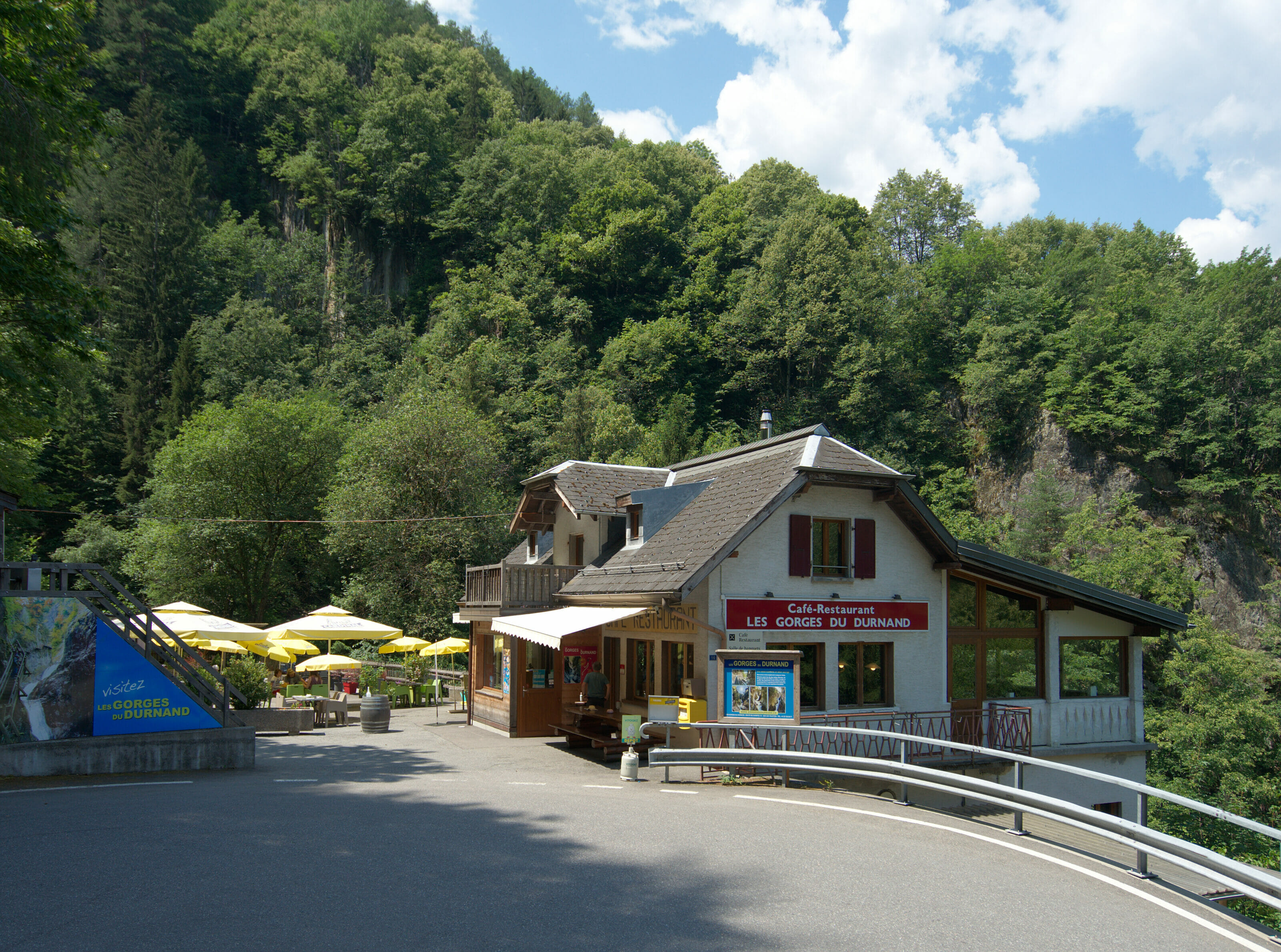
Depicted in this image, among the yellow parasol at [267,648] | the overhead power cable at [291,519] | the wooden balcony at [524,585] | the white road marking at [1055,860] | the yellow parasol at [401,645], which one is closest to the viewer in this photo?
the white road marking at [1055,860]

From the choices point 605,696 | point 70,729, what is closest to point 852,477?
point 605,696

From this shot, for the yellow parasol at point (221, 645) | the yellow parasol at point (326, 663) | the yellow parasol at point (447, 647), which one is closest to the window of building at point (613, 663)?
the yellow parasol at point (447, 647)

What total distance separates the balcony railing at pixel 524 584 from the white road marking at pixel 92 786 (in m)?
9.30

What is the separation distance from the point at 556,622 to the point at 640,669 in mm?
2935

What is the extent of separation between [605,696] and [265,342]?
153ft

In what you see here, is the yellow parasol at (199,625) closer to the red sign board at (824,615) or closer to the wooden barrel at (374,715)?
the wooden barrel at (374,715)

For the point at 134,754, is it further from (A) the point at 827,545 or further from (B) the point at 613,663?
(A) the point at 827,545

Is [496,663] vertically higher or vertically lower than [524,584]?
lower

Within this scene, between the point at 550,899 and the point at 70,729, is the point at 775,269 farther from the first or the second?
the point at 550,899

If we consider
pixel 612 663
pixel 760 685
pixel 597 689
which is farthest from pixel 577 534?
pixel 760 685

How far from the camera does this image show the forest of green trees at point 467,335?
29.1 meters

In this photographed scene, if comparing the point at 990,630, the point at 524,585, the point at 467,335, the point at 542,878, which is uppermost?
the point at 467,335

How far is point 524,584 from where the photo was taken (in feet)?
72.1

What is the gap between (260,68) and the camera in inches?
3150
